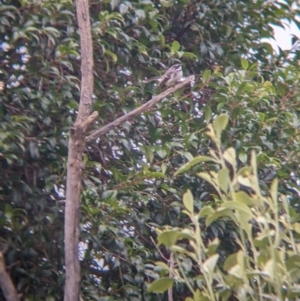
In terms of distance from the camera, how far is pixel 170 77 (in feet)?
14.9

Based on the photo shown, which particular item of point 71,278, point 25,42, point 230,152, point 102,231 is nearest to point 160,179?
point 102,231

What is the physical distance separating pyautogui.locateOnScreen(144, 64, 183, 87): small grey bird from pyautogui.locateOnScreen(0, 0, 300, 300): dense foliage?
0.19 ft

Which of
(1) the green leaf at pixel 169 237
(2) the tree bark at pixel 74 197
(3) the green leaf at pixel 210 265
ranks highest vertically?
(2) the tree bark at pixel 74 197

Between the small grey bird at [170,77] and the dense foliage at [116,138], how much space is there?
6 cm

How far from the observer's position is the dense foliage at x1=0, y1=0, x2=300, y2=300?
13.3 feet

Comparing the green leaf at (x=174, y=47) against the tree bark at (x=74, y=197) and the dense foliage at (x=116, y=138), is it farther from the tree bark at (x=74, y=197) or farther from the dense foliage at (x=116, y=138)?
the tree bark at (x=74, y=197)

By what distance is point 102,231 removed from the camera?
3.97 metres

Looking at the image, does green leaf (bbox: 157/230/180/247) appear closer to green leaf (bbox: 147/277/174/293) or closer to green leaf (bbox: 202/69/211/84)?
green leaf (bbox: 147/277/174/293)

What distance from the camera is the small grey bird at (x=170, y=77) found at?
4.43 m

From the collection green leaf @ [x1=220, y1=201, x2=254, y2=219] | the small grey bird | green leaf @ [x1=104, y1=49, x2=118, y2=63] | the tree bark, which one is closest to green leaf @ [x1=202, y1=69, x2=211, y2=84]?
the small grey bird

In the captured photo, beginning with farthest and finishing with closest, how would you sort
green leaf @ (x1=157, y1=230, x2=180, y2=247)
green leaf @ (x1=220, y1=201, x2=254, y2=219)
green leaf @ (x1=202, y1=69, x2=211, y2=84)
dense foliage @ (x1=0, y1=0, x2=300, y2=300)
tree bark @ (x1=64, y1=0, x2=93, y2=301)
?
green leaf @ (x1=202, y1=69, x2=211, y2=84) < dense foliage @ (x1=0, y1=0, x2=300, y2=300) < tree bark @ (x1=64, y1=0, x2=93, y2=301) < green leaf @ (x1=157, y1=230, x2=180, y2=247) < green leaf @ (x1=220, y1=201, x2=254, y2=219)

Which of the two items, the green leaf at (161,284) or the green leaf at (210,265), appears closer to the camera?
the green leaf at (210,265)

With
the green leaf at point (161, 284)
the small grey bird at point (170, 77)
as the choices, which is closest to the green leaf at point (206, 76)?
the small grey bird at point (170, 77)

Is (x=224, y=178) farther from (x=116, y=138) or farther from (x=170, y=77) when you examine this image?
(x=170, y=77)
